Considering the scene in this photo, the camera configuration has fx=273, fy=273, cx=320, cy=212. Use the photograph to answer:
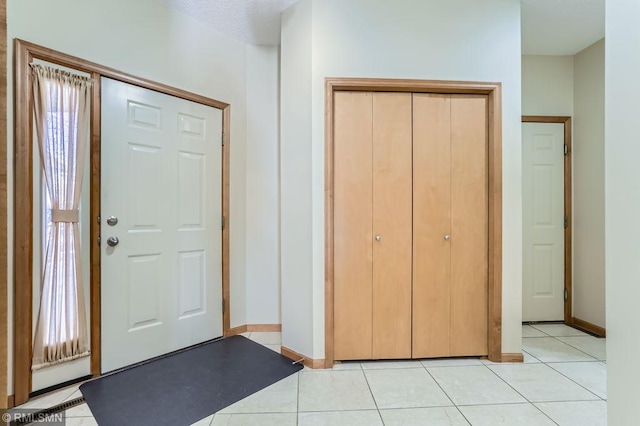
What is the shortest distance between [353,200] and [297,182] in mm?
449

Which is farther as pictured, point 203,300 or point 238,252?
point 238,252

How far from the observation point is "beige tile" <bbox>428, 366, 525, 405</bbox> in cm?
161

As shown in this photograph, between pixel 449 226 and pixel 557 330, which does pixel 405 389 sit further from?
pixel 557 330

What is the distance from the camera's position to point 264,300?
2646mm

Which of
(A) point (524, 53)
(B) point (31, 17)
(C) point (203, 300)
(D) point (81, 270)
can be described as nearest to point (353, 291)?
(C) point (203, 300)

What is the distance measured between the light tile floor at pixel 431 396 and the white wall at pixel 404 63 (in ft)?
0.82

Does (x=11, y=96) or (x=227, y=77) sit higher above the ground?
(x=227, y=77)

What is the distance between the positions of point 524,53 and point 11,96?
4.09 m

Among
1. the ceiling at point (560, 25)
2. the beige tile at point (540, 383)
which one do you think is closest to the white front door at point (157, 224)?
the beige tile at point (540, 383)

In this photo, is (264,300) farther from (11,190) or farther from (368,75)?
(368,75)

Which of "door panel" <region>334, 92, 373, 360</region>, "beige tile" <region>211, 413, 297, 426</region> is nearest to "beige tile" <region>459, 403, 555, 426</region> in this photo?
"door panel" <region>334, 92, 373, 360</region>

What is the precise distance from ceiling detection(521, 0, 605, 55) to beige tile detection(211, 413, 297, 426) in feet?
10.7

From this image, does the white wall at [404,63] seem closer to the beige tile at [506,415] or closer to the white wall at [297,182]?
the white wall at [297,182]

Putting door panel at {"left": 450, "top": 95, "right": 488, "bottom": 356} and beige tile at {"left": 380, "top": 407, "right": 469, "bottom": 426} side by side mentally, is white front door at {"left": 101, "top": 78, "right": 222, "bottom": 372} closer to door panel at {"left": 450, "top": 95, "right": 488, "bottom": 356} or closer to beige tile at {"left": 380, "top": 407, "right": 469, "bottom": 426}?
beige tile at {"left": 380, "top": 407, "right": 469, "bottom": 426}
